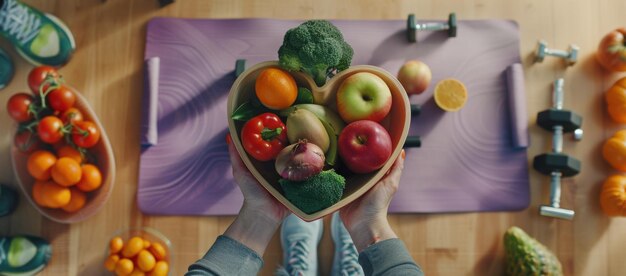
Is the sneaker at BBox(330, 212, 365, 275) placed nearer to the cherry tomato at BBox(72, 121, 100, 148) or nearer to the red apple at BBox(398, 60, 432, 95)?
the red apple at BBox(398, 60, 432, 95)

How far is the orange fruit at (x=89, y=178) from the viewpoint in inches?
42.0

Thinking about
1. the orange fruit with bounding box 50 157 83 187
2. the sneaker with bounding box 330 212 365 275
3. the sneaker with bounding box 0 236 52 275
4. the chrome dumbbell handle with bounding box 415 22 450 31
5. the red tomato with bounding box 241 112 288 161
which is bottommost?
the sneaker with bounding box 0 236 52 275

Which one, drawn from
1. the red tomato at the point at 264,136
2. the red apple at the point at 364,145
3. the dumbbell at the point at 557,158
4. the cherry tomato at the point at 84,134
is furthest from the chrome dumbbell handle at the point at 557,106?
the cherry tomato at the point at 84,134

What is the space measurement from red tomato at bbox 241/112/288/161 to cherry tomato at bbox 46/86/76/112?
0.53 m

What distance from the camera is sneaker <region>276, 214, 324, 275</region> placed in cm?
110

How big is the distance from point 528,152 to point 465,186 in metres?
0.17

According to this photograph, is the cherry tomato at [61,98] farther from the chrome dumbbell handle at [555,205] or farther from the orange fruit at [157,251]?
the chrome dumbbell handle at [555,205]

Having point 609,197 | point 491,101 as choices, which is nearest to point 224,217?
point 491,101

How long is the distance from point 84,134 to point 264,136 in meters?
0.53

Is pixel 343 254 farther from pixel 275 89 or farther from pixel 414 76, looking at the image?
pixel 275 89

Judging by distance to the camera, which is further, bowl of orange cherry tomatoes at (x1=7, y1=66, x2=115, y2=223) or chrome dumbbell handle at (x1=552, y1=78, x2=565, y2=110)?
chrome dumbbell handle at (x1=552, y1=78, x2=565, y2=110)

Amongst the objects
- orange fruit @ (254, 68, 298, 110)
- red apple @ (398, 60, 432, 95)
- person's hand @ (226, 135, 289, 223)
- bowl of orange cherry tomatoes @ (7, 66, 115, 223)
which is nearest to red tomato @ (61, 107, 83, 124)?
bowl of orange cherry tomatoes @ (7, 66, 115, 223)

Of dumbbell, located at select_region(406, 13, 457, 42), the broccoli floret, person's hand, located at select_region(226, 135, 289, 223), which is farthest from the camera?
dumbbell, located at select_region(406, 13, 457, 42)

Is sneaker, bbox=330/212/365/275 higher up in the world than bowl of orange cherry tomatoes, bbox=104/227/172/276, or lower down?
higher up
